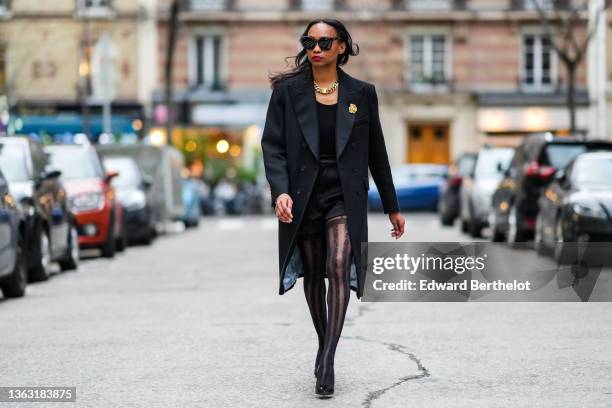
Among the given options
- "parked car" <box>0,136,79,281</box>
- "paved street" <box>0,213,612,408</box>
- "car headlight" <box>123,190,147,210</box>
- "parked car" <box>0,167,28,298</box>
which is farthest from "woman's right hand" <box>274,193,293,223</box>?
"car headlight" <box>123,190,147,210</box>

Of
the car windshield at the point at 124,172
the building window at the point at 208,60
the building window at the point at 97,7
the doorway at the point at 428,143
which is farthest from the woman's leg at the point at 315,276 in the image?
the building window at the point at 97,7

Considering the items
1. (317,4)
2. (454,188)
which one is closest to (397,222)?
(454,188)

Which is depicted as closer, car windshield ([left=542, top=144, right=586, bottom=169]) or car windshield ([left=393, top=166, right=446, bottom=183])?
car windshield ([left=542, top=144, right=586, bottom=169])

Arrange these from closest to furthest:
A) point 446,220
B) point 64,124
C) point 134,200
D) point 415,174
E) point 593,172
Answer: point 593,172 → point 134,200 → point 446,220 → point 415,174 → point 64,124

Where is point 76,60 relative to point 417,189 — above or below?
above

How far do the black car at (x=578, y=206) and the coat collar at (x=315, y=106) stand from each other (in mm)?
8137

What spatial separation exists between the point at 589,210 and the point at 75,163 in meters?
8.41

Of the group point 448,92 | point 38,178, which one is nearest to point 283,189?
point 38,178

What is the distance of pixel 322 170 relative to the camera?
767 cm

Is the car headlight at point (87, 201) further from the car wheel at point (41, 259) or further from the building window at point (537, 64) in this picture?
the building window at point (537, 64)

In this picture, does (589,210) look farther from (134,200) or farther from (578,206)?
(134,200)

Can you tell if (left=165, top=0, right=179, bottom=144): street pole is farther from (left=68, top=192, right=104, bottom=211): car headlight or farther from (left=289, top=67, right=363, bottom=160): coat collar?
(left=289, top=67, right=363, bottom=160): coat collar

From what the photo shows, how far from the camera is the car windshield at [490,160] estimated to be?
26.2m

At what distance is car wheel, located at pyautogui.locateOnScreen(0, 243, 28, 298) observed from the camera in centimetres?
1418
